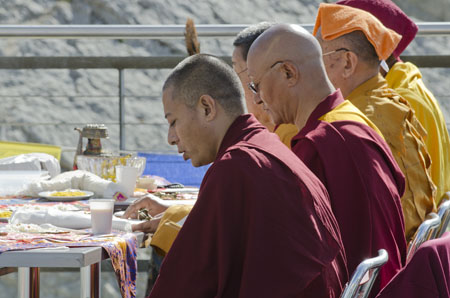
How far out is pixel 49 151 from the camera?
362cm

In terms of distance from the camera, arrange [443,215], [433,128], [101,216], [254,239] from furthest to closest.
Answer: [433,128]
[443,215]
[101,216]
[254,239]

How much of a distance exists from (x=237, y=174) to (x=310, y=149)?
379mm

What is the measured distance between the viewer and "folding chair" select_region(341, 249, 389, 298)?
135cm

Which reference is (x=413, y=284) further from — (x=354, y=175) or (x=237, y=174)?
(x=354, y=175)

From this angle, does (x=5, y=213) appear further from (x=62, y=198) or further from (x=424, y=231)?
(x=424, y=231)

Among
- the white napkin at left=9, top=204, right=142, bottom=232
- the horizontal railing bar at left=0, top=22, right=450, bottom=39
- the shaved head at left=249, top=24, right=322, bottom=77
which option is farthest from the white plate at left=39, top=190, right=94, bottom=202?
the horizontal railing bar at left=0, top=22, right=450, bottom=39

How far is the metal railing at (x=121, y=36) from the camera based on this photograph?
3.86 meters

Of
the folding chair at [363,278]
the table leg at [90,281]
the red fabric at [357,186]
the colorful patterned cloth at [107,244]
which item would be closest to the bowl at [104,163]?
the table leg at [90,281]

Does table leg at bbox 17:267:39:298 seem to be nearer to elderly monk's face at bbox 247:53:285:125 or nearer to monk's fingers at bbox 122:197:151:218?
monk's fingers at bbox 122:197:151:218

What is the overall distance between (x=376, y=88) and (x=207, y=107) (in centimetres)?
88

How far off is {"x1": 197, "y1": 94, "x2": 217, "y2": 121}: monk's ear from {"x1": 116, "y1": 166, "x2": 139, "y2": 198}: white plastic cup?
720mm

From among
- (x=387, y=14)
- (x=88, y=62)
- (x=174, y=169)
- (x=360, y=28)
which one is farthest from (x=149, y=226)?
(x=88, y=62)

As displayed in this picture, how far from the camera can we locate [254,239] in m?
1.37

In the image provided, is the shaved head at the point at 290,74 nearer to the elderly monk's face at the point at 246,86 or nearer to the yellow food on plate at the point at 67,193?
the yellow food on plate at the point at 67,193
